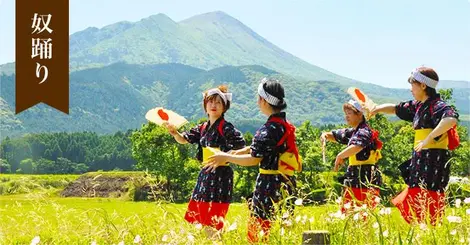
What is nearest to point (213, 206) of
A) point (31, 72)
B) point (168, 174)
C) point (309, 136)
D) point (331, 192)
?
point (331, 192)

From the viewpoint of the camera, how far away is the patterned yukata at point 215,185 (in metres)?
6.97

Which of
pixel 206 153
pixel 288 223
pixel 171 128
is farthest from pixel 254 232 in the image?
pixel 171 128

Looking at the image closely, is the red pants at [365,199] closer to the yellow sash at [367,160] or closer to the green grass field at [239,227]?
the green grass field at [239,227]

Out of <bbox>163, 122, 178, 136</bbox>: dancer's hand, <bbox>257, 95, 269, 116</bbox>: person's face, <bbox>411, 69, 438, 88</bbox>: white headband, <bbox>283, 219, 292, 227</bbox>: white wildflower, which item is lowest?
<bbox>283, 219, 292, 227</bbox>: white wildflower

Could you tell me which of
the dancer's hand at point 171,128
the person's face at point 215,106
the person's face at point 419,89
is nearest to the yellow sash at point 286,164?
the person's face at point 215,106

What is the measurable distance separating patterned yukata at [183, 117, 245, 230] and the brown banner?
14.3 ft

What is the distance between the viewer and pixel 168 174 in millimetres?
56031

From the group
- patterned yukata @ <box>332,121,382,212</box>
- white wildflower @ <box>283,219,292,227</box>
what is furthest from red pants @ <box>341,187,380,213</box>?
white wildflower @ <box>283,219,292,227</box>

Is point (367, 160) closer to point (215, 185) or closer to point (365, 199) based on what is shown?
point (215, 185)

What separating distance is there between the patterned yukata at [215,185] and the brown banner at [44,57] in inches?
171

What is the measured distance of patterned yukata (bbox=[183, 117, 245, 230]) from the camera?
6973mm

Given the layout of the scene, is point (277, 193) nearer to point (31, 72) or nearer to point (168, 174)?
point (31, 72)

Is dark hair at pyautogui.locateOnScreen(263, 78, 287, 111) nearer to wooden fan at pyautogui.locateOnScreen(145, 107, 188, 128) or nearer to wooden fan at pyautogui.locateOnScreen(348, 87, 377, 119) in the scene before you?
wooden fan at pyautogui.locateOnScreen(145, 107, 188, 128)

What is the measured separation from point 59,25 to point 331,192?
7801 mm
